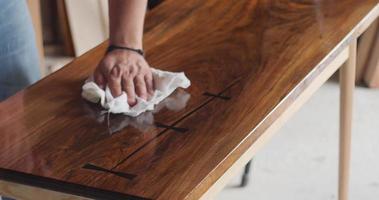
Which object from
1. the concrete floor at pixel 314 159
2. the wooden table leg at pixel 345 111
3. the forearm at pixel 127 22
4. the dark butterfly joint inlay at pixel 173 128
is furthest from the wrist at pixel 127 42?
the concrete floor at pixel 314 159

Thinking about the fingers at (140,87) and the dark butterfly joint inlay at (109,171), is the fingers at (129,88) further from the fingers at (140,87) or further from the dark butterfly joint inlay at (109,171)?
the dark butterfly joint inlay at (109,171)

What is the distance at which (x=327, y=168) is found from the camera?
1678mm

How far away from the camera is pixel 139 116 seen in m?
0.83

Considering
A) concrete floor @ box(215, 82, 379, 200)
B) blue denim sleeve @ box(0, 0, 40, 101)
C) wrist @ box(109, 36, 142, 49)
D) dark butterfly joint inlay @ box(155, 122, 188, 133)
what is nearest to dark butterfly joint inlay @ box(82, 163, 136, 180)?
dark butterfly joint inlay @ box(155, 122, 188, 133)

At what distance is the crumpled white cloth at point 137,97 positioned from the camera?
830mm

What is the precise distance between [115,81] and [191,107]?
11 cm

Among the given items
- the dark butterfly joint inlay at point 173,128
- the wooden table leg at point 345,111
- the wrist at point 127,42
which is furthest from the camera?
the wooden table leg at point 345,111

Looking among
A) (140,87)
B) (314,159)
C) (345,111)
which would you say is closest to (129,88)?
(140,87)

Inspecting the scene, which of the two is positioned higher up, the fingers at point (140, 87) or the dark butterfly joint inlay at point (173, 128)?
the fingers at point (140, 87)

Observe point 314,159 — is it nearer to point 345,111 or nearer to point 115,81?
point 345,111

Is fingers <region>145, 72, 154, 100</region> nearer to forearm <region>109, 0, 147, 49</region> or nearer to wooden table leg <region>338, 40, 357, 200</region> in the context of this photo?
forearm <region>109, 0, 147, 49</region>

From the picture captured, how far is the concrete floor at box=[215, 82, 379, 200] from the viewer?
1.59m

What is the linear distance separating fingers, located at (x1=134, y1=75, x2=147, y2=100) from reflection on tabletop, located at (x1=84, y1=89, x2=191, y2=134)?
0.08 feet

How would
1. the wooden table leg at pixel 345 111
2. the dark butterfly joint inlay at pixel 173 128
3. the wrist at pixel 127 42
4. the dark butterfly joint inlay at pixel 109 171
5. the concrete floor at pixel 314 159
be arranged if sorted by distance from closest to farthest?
the dark butterfly joint inlay at pixel 109 171 → the dark butterfly joint inlay at pixel 173 128 → the wrist at pixel 127 42 → the wooden table leg at pixel 345 111 → the concrete floor at pixel 314 159
